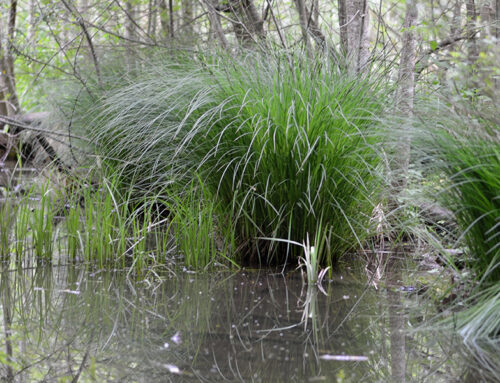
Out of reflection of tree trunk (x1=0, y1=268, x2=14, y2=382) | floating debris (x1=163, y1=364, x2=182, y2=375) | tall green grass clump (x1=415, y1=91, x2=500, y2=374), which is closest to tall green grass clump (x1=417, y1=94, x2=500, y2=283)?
tall green grass clump (x1=415, y1=91, x2=500, y2=374)

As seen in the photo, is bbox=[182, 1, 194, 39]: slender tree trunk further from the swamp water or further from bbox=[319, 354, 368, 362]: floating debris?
bbox=[319, 354, 368, 362]: floating debris

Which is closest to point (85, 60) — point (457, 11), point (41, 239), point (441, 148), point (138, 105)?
point (138, 105)

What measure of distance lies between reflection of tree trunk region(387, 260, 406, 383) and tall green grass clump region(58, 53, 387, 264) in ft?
1.16

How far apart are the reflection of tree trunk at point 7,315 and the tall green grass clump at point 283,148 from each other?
1039 millimetres

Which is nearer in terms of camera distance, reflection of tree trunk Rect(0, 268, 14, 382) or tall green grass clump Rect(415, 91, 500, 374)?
reflection of tree trunk Rect(0, 268, 14, 382)

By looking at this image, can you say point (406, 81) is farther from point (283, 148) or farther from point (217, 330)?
point (217, 330)

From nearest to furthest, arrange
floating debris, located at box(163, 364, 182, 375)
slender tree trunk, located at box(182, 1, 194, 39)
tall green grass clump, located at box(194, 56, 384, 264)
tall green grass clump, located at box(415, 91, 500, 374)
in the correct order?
1. floating debris, located at box(163, 364, 182, 375)
2. tall green grass clump, located at box(415, 91, 500, 374)
3. tall green grass clump, located at box(194, 56, 384, 264)
4. slender tree trunk, located at box(182, 1, 194, 39)

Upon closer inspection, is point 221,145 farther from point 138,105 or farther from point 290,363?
point 290,363

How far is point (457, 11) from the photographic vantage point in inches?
202

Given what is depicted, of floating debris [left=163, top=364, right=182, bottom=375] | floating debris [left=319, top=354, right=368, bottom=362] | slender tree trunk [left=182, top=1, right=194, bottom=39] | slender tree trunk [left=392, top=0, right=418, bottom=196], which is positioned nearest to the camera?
floating debris [left=163, top=364, right=182, bottom=375]

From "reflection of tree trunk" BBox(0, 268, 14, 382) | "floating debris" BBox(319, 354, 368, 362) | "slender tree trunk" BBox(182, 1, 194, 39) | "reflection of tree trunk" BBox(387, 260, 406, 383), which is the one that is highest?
"slender tree trunk" BBox(182, 1, 194, 39)

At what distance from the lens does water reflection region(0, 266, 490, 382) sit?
1835 millimetres

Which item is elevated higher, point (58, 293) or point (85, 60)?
point (85, 60)

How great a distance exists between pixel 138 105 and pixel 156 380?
2518 mm
